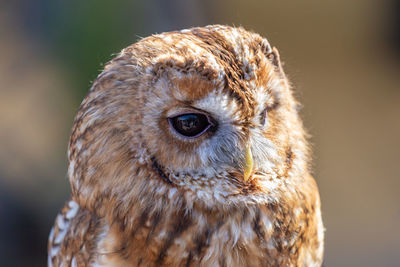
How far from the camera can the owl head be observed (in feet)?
4.51

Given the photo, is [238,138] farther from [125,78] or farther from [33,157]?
[33,157]

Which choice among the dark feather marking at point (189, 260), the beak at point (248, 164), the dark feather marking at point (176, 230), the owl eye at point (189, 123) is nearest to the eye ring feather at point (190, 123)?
the owl eye at point (189, 123)

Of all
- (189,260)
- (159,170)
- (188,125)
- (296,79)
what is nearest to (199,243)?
(189,260)

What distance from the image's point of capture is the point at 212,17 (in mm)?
4391

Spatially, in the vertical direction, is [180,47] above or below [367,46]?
below

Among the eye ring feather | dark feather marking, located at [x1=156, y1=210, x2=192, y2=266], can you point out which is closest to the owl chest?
dark feather marking, located at [x1=156, y1=210, x2=192, y2=266]

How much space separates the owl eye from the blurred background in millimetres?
1995

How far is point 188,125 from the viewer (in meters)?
1.38

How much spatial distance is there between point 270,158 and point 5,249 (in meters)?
2.78

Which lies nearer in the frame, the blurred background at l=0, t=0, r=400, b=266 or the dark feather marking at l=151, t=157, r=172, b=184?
the dark feather marking at l=151, t=157, r=172, b=184

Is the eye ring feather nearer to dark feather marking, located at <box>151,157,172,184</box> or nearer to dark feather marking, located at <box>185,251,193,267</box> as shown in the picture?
dark feather marking, located at <box>151,157,172,184</box>

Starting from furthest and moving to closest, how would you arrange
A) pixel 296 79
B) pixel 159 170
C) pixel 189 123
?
pixel 296 79, pixel 159 170, pixel 189 123

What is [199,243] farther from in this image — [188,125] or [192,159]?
[188,125]

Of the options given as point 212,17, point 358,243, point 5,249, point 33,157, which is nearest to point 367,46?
point 212,17
